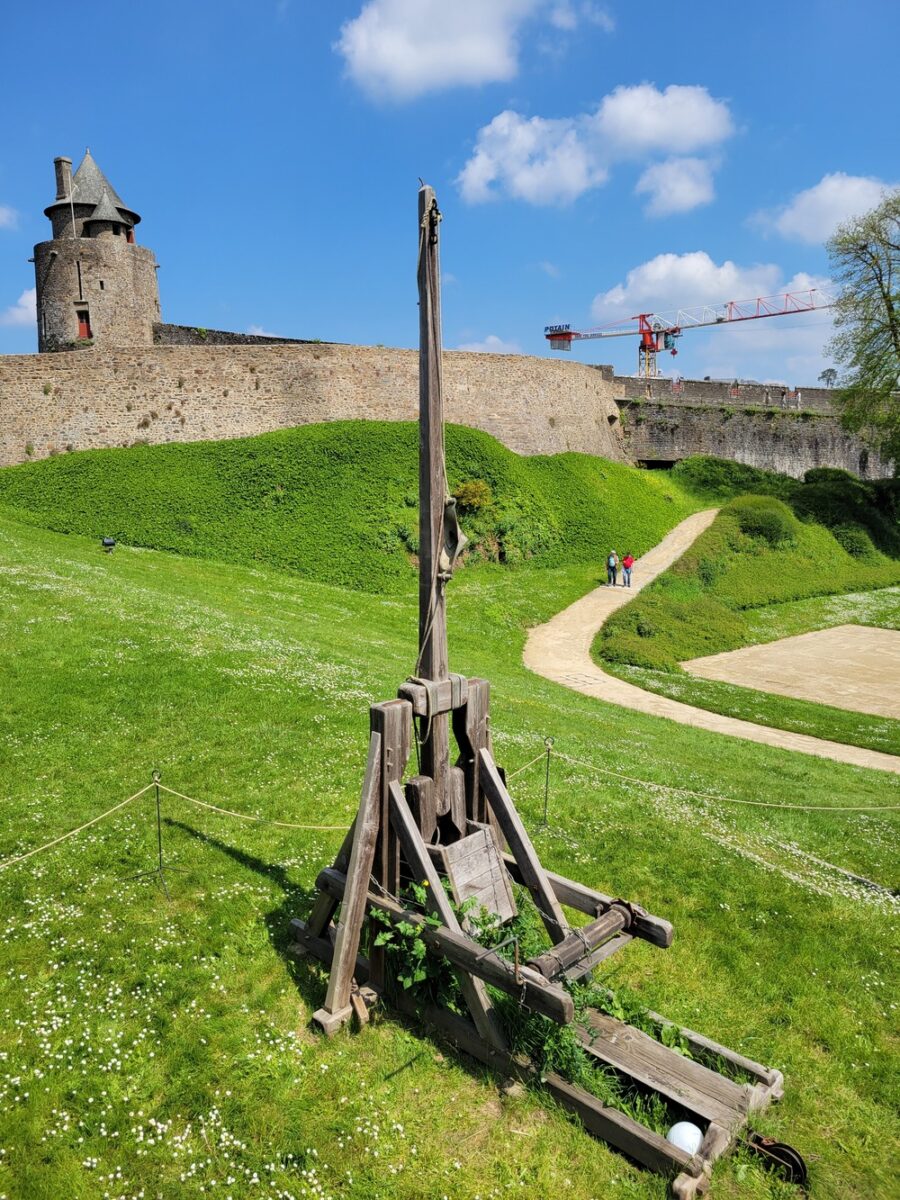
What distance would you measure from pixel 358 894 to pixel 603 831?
12.7ft

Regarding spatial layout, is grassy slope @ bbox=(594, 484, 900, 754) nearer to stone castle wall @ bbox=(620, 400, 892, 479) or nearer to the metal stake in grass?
stone castle wall @ bbox=(620, 400, 892, 479)

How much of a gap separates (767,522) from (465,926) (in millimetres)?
32518

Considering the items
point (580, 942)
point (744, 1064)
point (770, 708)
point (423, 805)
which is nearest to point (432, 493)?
point (423, 805)

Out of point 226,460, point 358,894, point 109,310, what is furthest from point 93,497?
point 358,894

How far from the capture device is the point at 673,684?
62.0 ft

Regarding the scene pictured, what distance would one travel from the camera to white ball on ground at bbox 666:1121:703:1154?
13.4 ft

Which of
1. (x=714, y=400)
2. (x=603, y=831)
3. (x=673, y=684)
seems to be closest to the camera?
(x=603, y=831)

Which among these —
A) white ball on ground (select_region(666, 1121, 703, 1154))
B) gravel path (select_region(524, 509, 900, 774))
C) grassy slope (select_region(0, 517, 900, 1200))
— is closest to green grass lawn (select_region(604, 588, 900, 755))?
gravel path (select_region(524, 509, 900, 774))

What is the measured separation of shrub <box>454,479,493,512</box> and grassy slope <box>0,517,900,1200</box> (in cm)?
1674

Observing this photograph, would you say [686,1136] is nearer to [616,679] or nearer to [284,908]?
Result: [284,908]

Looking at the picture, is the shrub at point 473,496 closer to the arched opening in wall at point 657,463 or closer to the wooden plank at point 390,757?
the arched opening in wall at point 657,463

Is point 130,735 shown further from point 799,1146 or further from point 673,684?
point 673,684

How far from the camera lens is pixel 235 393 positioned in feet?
99.3

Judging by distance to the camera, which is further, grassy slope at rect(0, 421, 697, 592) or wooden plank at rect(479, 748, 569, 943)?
grassy slope at rect(0, 421, 697, 592)
